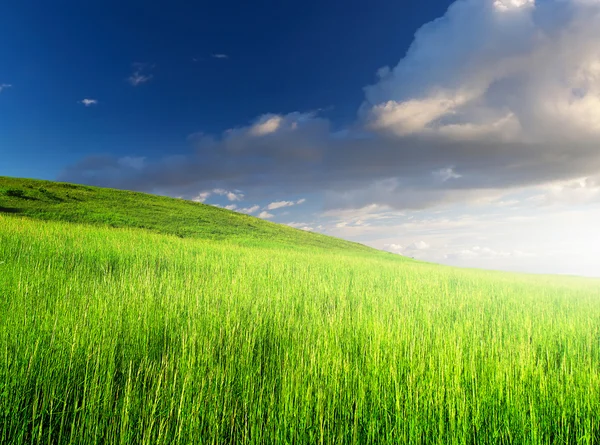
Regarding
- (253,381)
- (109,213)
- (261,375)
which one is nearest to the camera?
(253,381)

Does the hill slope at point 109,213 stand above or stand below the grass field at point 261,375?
above

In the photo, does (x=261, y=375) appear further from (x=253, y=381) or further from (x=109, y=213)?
(x=109, y=213)

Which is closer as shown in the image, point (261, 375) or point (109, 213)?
point (261, 375)

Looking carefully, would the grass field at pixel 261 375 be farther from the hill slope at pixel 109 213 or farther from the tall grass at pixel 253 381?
the hill slope at pixel 109 213

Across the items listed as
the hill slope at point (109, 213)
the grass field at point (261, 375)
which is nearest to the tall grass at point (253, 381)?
the grass field at point (261, 375)

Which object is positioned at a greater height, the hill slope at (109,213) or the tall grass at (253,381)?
the hill slope at (109,213)

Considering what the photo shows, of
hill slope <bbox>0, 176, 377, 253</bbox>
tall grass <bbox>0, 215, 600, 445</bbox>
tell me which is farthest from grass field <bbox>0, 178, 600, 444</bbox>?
hill slope <bbox>0, 176, 377, 253</bbox>

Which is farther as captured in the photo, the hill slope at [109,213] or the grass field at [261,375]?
the hill slope at [109,213]

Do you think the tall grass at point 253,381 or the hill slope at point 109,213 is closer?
the tall grass at point 253,381

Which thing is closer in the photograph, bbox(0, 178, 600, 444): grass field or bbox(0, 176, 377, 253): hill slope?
bbox(0, 178, 600, 444): grass field

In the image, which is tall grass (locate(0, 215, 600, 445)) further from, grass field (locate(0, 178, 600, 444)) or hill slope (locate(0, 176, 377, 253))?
hill slope (locate(0, 176, 377, 253))

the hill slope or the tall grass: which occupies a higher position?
the hill slope

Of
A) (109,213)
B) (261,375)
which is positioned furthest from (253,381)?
(109,213)

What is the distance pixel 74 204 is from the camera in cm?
2741
